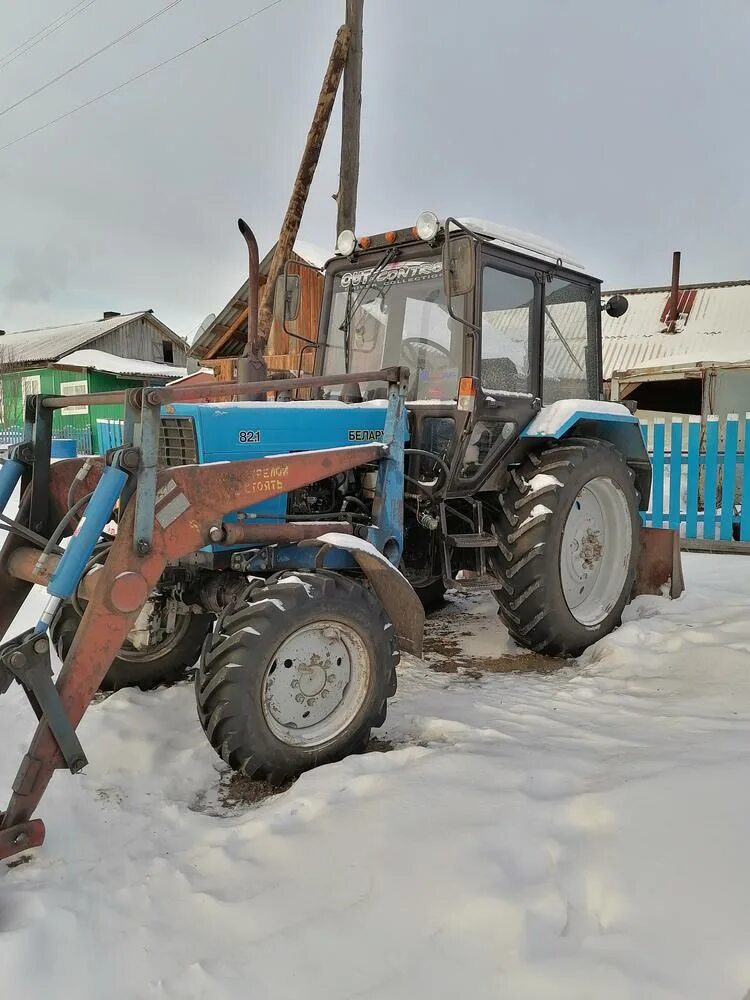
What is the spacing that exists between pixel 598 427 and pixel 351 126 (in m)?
5.90

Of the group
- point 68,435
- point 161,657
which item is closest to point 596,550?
point 161,657

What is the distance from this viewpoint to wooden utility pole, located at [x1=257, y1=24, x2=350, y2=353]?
9.06 meters

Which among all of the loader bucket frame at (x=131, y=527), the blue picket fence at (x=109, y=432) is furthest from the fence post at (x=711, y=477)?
the blue picket fence at (x=109, y=432)

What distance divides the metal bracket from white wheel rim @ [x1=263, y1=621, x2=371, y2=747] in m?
0.71

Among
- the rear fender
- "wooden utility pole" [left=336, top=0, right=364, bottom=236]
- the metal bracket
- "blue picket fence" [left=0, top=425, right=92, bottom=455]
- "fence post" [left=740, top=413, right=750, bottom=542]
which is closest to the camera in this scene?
the metal bracket

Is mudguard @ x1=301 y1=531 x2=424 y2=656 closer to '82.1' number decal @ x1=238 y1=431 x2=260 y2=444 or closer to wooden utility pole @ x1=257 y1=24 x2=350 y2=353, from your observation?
'82.1' number decal @ x1=238 y1=431 x2=260 y2=444

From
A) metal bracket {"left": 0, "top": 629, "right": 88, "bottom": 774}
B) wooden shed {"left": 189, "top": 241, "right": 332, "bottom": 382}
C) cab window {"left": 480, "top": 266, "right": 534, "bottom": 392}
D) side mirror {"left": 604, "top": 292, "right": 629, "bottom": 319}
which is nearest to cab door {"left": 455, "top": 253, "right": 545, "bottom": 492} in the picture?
cab window {"left": 480, "top": 266, "right": 534, "bottom": 392}

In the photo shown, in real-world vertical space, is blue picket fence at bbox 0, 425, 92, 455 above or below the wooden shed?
below

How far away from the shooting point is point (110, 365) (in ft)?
93.8

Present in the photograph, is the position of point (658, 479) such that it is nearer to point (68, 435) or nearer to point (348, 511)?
point (348, 511)

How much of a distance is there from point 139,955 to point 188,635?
212 centimetres

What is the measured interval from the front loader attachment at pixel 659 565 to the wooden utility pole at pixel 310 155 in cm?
527

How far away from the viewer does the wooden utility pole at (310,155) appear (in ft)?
29.7

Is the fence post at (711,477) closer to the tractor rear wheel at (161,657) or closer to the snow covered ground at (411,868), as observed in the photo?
the snow covered ground at (411,868)
